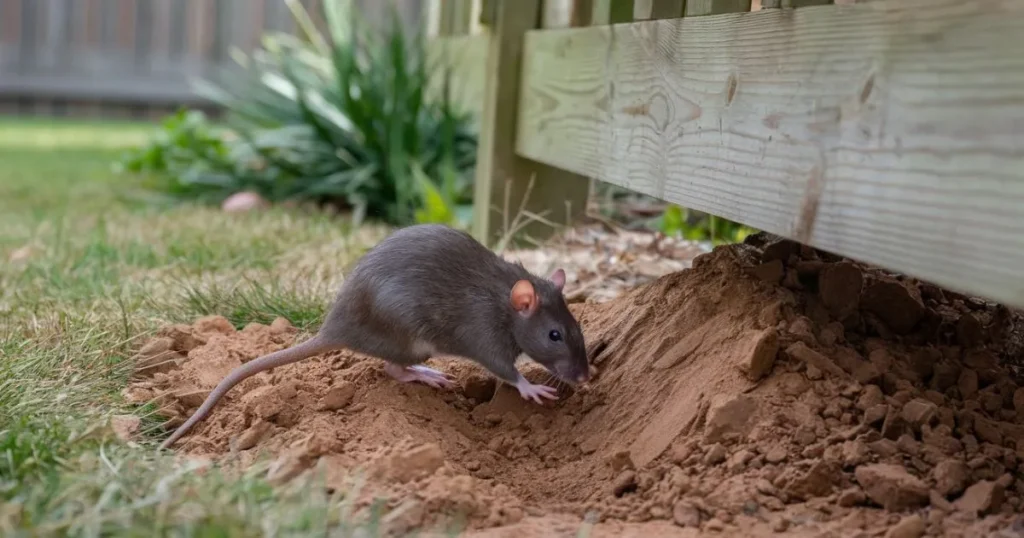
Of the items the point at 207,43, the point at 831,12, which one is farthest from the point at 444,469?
the point at 207,43

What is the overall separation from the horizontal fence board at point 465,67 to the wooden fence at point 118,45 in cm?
860

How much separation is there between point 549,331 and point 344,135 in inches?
200

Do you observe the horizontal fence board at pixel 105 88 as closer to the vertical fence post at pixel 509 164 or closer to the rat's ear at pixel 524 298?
the vertical fence post at pixel 509 164

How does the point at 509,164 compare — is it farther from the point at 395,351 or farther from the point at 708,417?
the point at 708,417

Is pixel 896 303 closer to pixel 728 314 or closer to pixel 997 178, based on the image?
pixel 728 314

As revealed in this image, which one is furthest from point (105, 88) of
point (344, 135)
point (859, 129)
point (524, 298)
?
point (859, 129)

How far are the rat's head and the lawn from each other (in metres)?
1.00

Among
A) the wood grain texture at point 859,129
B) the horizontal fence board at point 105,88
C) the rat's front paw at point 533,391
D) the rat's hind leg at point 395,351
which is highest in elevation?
the wood grain texture at point 859,129

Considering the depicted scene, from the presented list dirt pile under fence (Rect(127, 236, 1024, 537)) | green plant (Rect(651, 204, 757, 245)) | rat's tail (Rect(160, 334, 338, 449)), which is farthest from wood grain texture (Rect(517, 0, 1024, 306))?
green plant (Rect(651, 204, 757, 245))

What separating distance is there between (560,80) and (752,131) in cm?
214

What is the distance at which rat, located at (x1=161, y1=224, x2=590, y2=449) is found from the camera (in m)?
3.68

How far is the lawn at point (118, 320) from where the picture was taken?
91.2 inches

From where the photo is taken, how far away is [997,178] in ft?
7.35

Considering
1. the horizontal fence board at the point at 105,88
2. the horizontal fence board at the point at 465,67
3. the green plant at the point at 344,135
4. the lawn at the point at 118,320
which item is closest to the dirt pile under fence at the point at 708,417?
the lawn at the point at 118,320
